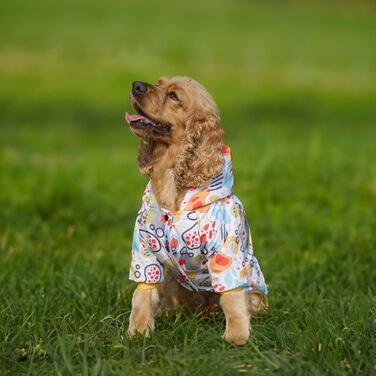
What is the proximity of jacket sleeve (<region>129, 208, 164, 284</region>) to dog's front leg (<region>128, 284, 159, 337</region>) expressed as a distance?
0.20ft

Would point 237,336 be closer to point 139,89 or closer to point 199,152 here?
point 199,152

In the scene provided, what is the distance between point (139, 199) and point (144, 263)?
165 inches

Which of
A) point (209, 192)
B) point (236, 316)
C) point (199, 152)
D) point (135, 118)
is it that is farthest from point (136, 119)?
point (236, 316)

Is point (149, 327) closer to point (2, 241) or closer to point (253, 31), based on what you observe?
point (2, 241)

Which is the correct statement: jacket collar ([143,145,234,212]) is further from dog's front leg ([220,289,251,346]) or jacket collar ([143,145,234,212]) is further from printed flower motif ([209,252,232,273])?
dog's front leg ([220,289,251,346])

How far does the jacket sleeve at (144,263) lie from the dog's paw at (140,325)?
0.21 m

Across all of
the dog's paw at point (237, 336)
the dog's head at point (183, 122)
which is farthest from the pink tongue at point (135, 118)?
the dog's paw at point (237, 336)

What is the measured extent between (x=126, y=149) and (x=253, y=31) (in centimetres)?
1560

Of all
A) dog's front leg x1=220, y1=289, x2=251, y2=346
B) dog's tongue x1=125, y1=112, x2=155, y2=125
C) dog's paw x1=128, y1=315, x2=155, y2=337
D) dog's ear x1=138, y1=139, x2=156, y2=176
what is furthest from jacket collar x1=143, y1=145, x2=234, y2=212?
dog's paw x1=128, y1=315, x2=155, y2=337

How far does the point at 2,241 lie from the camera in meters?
6.79

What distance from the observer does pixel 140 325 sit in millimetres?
4402

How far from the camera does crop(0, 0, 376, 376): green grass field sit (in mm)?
4059

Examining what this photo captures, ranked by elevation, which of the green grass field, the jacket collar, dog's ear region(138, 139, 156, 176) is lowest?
the green grass field

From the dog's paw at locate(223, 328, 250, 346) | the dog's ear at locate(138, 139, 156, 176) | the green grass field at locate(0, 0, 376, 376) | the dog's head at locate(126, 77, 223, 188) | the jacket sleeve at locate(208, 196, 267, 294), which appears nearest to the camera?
the green grass field at locate(0, 0, 376, 376)
